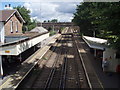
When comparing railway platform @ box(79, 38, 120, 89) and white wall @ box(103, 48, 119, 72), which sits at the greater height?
white wall @ box(103, 48, 119, 72)

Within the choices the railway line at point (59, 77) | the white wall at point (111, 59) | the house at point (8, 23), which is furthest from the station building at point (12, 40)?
the white wall at point (111, 59)

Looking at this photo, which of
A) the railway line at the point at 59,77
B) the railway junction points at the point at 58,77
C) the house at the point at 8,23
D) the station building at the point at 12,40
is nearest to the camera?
the railway junction points at the point at 58,77

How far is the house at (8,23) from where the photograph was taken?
71.3 feet

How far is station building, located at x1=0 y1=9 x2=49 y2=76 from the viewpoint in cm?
1324

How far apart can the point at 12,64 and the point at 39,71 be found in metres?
3.78

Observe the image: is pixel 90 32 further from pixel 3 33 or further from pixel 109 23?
pixel 109 23

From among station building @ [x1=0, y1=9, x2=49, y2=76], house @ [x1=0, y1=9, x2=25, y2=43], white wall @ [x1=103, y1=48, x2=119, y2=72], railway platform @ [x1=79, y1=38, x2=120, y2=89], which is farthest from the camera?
house @ [x1=0, y1=9, x2=25, y2=43]

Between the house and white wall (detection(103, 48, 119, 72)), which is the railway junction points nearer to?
white wall (detection(103, 48, 119, 72))

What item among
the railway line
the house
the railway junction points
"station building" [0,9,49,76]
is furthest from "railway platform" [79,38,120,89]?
the house

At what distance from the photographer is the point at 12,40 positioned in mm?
19359

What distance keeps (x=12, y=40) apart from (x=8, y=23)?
5301mm

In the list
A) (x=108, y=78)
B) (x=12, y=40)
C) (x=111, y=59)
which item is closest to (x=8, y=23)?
(x=12, y=40)

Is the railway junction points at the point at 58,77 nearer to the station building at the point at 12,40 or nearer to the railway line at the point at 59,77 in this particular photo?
the railway line at the point at 59,77

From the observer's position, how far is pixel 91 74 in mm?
15117
